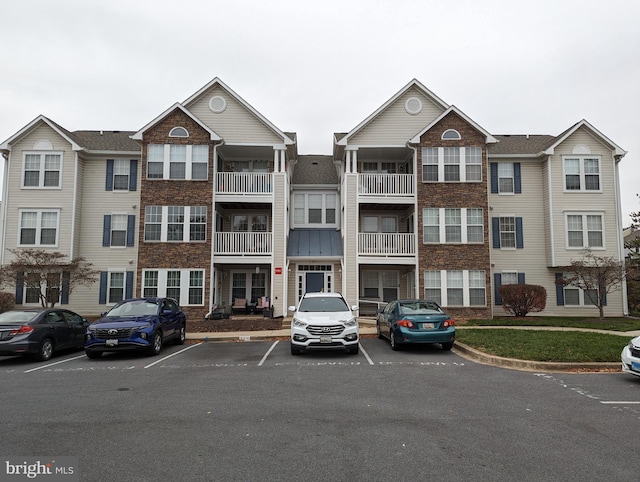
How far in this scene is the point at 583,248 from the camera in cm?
2322

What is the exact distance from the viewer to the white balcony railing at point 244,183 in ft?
75.0

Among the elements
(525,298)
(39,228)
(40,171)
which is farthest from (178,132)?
(525,298)

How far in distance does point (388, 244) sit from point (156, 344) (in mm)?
12707

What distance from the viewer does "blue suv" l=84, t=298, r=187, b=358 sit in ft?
40.6

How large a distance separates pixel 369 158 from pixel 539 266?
410 inches

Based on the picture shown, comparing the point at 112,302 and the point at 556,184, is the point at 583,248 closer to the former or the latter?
the point at 556,184

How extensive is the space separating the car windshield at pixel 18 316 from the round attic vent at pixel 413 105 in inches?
724

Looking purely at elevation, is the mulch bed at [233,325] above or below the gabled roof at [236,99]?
below

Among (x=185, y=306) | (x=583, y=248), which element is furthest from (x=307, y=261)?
(x=583, y=248)

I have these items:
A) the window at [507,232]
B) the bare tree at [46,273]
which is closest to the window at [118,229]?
the bare tree at [46,273]

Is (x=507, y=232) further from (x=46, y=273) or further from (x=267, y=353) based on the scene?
(x=46, y=273)

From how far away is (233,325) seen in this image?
63.8 ft

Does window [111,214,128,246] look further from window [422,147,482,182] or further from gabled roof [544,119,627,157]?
gabled roof [544,119,627,157]

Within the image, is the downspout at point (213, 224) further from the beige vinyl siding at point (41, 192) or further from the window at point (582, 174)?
the window at point (582, 174)
